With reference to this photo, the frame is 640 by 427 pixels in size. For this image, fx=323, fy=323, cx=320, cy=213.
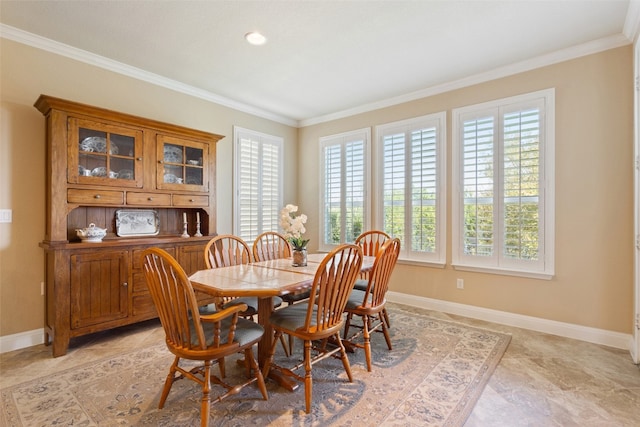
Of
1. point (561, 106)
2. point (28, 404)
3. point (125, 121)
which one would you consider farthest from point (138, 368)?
point (561, 106)

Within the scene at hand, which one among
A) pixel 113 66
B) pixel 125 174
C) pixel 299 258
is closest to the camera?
pixel 299 258

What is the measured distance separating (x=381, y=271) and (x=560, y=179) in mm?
2047

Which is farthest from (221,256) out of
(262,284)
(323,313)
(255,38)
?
(255,38)

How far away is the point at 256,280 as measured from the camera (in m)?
2.12

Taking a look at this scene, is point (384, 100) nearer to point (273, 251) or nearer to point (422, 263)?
point (422, 263)

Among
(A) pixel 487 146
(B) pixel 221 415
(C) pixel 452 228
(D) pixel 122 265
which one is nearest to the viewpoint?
(B) pixel 221 415

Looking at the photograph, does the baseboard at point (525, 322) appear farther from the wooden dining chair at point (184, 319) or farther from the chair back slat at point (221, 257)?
the wooden dining chair at point (184, 319)

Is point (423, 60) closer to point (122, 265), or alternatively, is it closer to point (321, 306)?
point (321, 306)

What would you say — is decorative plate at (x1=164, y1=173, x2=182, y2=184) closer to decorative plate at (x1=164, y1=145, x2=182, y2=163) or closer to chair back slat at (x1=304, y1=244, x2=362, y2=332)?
decorative plate at (x1=164, y1=145, x2=182, y2=163)

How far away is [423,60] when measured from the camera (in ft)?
10.4

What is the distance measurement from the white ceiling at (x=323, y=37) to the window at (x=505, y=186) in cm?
47

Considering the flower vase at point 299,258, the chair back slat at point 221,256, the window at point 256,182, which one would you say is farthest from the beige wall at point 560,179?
the flower vase at point 299,258

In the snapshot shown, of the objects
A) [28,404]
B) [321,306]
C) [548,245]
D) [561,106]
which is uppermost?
[561,106]

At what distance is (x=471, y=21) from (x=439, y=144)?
57.6 inches
